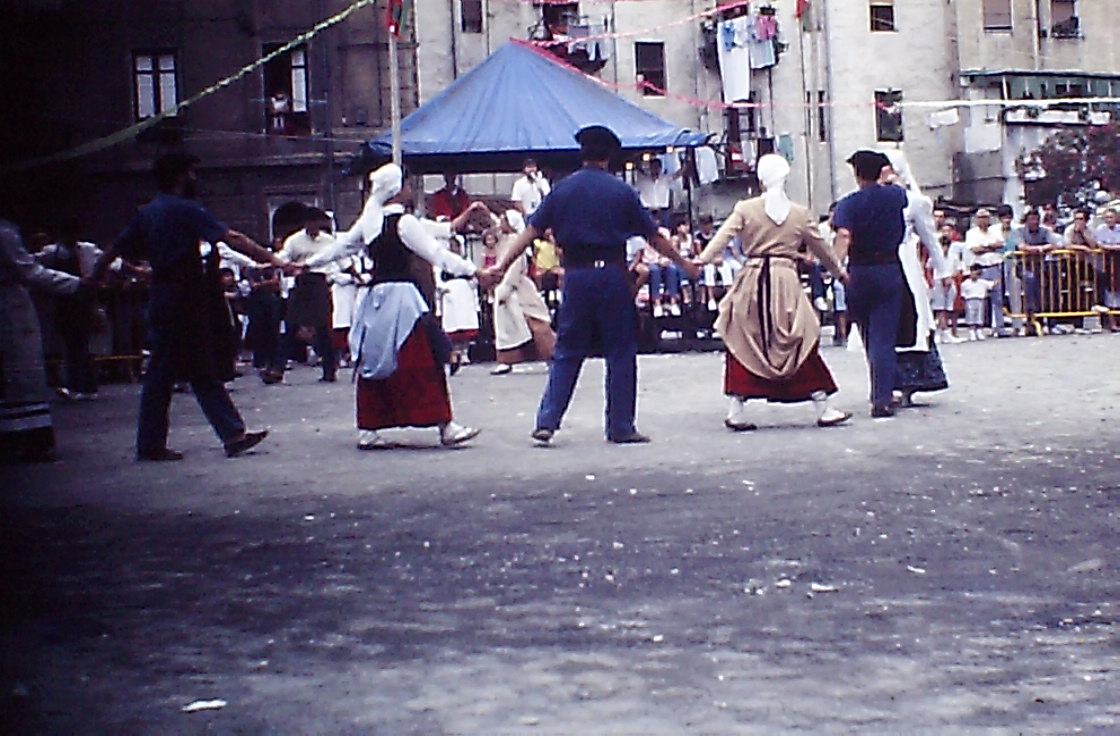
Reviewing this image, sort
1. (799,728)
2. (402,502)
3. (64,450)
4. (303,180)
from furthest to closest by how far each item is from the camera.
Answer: (303,180)
(64,450)
(402,502)
(799,728)

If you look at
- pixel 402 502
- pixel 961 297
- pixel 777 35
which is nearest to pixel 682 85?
pixel 777 35

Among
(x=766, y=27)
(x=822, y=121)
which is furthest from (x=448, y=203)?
(x=822, y=121)

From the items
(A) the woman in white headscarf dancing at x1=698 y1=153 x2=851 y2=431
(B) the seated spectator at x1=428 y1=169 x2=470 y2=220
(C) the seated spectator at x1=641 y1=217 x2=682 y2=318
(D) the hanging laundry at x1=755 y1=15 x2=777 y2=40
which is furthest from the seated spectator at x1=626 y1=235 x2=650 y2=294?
(D) the hanging laundry at x1=755 y1=15 x2=777 y2=40

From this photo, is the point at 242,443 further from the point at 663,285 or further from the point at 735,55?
the point at 735,55

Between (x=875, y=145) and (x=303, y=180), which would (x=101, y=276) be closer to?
(x=303, y=180)

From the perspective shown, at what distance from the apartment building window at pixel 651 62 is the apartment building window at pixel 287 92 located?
1122 centimetres

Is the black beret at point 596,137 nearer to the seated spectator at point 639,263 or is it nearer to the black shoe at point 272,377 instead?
the black shoe at point 272,377

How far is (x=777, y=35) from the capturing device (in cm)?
5491

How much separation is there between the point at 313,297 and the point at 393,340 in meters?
10.0

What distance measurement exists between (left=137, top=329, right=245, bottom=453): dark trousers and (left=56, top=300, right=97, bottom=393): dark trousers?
26.7ft

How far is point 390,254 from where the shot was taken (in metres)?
12.4

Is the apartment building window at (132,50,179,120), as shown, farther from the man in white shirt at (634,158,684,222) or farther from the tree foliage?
the tree foliage

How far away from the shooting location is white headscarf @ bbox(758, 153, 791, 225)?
42.6 feet

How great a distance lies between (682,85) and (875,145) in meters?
5.63
